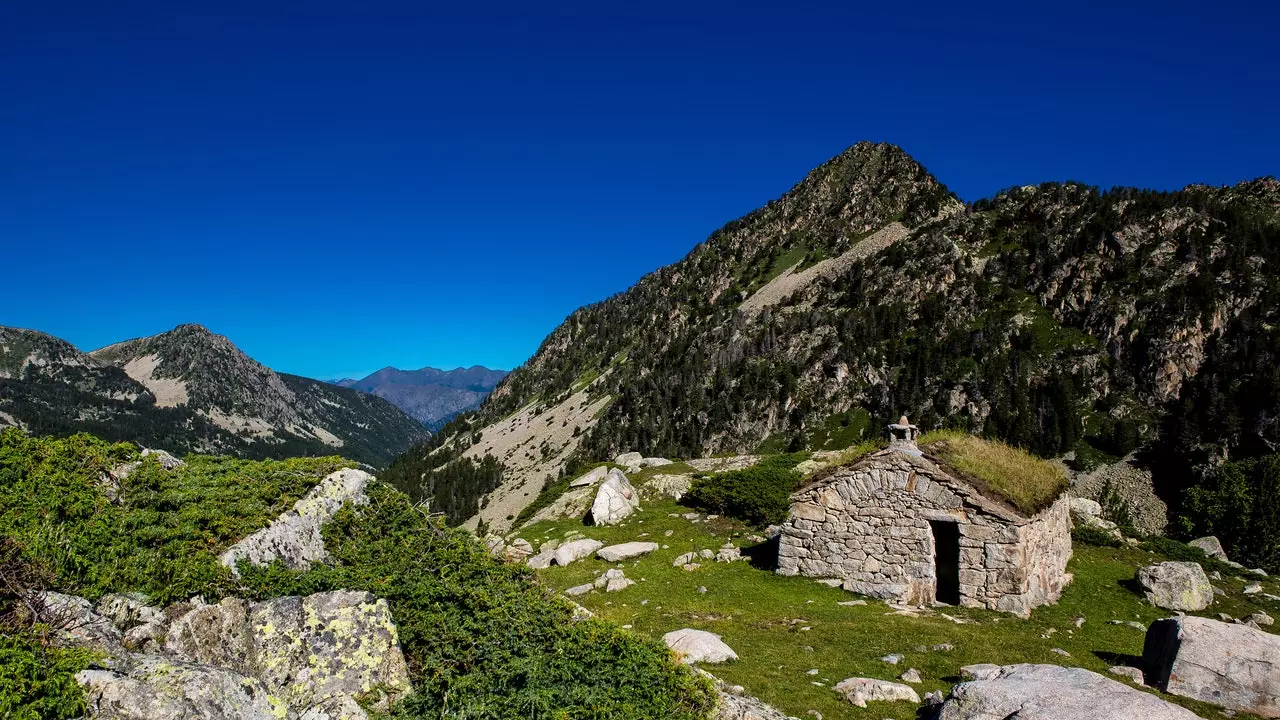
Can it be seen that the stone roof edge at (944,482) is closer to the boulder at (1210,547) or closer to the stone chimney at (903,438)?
the stone chimney at (903,438)

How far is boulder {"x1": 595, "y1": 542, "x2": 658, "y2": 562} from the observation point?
71.5 ft

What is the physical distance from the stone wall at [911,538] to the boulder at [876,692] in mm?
6994

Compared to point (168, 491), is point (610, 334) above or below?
above

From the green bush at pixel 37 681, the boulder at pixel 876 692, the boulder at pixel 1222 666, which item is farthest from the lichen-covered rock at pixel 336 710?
the boulder at pixel 1222 666

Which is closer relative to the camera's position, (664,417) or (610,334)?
(664,417)

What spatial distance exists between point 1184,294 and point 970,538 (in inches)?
2681

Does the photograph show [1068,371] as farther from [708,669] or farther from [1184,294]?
[708,669]

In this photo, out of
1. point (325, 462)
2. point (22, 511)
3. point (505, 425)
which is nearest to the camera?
point (22, 511)

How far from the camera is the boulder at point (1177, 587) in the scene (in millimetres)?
17969

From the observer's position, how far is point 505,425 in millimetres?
129750

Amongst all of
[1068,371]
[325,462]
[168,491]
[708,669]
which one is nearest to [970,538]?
[708,669]

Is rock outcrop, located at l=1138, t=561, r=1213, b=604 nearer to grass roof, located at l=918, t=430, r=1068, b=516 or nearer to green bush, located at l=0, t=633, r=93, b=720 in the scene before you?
grass roof, located at l=918, t=430, r=1068, b=516

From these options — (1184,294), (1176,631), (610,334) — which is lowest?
(1176,631)

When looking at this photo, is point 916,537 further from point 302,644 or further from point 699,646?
point 302,644
